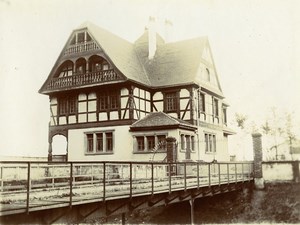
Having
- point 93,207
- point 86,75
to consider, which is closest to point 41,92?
point 86,75

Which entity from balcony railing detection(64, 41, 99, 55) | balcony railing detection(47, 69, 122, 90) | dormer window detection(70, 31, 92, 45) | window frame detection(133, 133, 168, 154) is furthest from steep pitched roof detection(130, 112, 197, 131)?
dormer window detection(70, 31, 92, 45)

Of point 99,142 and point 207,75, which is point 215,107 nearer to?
point 207,75

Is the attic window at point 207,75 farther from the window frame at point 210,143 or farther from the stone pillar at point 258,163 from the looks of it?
the stone pillar at point 258,163

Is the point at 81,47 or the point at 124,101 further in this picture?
the point at 81,47

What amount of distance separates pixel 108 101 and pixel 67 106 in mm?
3392

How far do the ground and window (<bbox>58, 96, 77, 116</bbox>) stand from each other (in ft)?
32.0

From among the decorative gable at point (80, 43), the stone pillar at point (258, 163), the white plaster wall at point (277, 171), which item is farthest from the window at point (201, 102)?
the decorative gable at point (80, 43)

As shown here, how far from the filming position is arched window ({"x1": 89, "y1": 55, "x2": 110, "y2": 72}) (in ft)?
87.0

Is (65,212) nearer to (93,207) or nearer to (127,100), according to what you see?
(93,207)

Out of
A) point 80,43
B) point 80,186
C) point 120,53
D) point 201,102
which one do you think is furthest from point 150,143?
point 80,186

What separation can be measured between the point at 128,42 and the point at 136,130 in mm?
9151

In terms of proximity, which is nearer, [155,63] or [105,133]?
[105,133]

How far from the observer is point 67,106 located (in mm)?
27844

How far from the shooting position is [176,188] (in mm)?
14523
